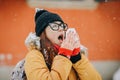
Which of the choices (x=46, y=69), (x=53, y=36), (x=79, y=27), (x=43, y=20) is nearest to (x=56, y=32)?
(x=53, y=36)

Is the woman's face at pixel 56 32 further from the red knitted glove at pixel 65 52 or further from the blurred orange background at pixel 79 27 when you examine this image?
the blurred orange background at pixel 79 27

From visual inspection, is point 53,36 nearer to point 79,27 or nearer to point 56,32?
Answer: point 56,32

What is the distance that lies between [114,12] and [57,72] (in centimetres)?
341

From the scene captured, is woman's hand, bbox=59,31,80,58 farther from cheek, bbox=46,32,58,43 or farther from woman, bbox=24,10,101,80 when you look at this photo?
cheek, bbox=46,32,58,43

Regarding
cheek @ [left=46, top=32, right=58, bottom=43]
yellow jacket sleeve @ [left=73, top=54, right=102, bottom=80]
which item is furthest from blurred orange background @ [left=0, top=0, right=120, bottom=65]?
yellow jacket sleeve @ [left=73, top=54, right=102, bottom=80]

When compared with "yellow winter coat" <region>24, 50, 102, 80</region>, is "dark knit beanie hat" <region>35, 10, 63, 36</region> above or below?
above

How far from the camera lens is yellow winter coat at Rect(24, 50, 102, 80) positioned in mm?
2223

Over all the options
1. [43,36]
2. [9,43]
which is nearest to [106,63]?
[9,43]

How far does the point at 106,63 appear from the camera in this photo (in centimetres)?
541

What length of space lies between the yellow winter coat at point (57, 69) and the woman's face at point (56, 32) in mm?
137

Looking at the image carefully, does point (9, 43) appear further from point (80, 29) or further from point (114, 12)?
point (114, 12)

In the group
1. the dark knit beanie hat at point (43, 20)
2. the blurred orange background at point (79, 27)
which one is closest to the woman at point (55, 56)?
the dark knit beanie hat at point (43, 20)

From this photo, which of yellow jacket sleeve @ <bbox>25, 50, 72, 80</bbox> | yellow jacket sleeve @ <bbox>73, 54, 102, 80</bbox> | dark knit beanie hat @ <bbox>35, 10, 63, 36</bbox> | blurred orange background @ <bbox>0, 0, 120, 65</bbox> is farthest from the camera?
blurred orange background @ <bbox>0, 0, 120, 65</bbox>

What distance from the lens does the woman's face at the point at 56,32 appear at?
2404mm
